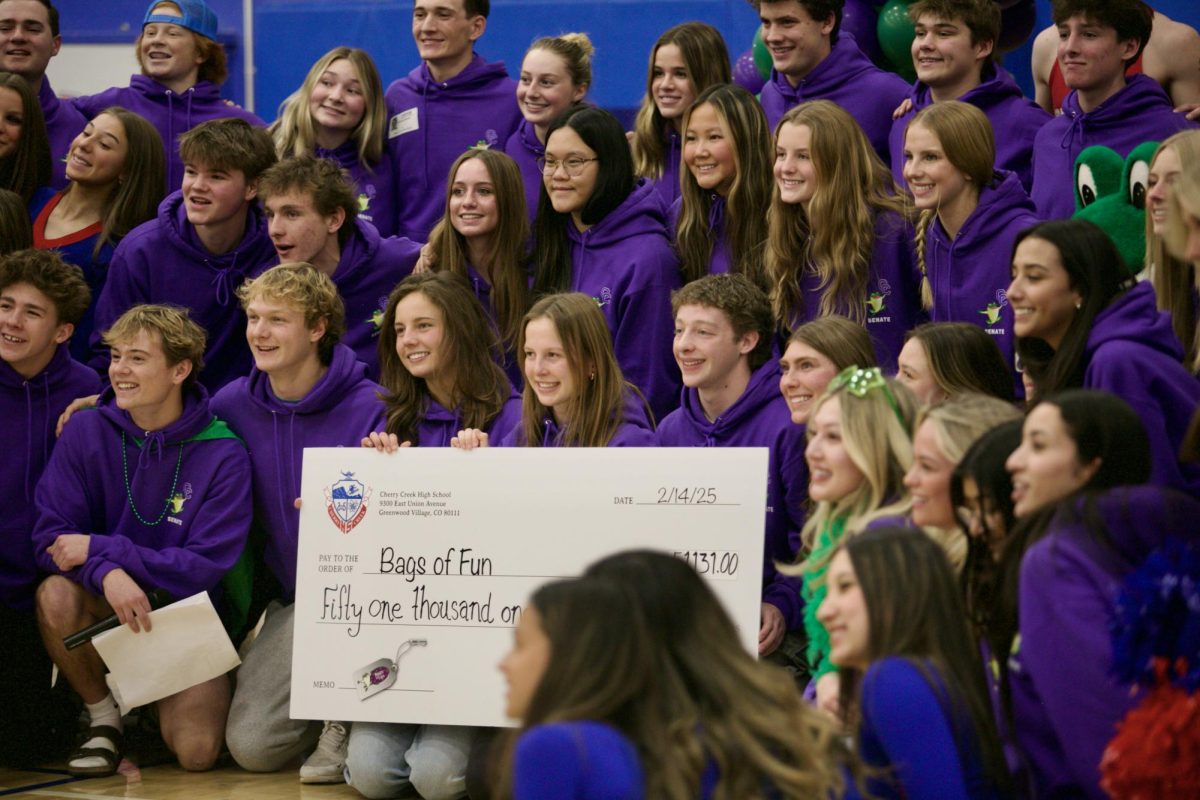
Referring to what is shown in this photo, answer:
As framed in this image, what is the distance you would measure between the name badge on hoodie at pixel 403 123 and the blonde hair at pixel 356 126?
114 millimetres

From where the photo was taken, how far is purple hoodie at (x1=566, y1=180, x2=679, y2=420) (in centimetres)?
604

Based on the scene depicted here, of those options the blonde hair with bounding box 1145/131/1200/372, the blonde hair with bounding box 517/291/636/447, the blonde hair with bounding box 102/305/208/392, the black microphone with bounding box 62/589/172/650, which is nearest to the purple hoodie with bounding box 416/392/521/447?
the blonde hair with bounding box 517/291/636/447

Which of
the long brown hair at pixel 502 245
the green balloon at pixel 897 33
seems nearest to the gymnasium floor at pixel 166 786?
the long brown hair at pixel 502 245

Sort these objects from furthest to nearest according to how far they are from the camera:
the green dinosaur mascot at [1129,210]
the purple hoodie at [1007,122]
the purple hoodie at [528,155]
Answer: the purple hoodie at [528,155], the purple hoodie at [1007,122], the green dinosaur mascot at [1129,210]

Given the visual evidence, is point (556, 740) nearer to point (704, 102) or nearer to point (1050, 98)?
point (704, 102)

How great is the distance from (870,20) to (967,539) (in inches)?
186

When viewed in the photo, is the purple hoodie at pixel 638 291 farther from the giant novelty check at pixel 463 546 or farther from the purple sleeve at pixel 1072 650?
the purple sleeve at pixel 1072 650

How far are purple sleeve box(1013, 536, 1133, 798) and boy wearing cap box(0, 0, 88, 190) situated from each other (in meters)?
5.67

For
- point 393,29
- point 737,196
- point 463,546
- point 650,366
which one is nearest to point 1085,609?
point 463,546

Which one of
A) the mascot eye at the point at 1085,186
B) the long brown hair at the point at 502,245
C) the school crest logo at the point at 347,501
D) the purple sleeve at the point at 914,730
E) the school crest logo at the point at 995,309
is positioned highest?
the mascot eye at the point at 1085,186

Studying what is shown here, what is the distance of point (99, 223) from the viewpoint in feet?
22.3

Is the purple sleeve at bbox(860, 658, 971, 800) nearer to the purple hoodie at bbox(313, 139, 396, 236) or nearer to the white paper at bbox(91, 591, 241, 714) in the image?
the white paper at bbox(91, 591, 241, 714)

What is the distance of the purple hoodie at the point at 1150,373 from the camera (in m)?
4.17

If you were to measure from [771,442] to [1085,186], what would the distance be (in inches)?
61.7
